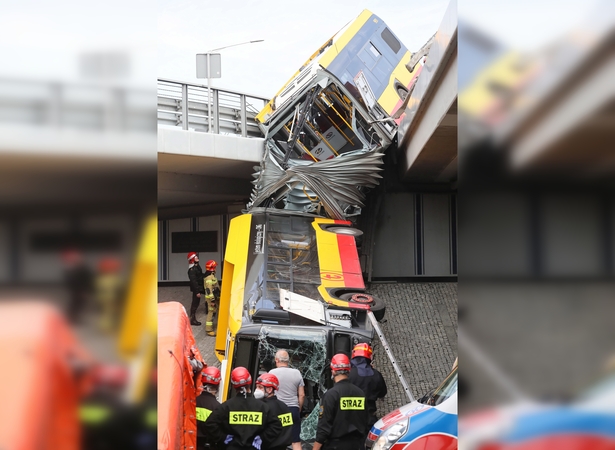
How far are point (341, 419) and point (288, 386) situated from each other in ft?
3.85

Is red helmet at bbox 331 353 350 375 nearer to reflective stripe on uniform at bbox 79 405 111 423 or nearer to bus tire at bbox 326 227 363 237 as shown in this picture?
bus tire at bbox 326 227 363 237

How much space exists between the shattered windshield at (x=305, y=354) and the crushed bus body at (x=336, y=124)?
390 cm

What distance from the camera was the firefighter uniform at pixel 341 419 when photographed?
5902mm

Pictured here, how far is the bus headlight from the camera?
17.1 ft

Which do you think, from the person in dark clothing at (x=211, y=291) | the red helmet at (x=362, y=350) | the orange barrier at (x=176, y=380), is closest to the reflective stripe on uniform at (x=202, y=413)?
the orange barrier at (x=176, y=380)

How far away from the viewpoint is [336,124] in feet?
42.6

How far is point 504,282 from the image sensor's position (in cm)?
139

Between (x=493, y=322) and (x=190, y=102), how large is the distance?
13826mm

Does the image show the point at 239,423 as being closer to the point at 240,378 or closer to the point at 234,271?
the point at 240,378

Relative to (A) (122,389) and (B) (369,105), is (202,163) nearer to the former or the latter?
(B) (369,105)

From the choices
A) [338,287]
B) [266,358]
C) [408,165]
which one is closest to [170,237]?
[408,165]

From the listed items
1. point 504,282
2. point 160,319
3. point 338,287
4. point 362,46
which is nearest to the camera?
point 504,282

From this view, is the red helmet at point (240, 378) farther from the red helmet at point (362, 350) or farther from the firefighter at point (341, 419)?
the red helmet at point (362, 350)

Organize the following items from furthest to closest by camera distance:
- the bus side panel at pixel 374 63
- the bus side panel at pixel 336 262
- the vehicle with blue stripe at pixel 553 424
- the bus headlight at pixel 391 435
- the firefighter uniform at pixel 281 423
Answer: the bus side panel at pixel 374 63 → the bus side panel at pixel 336 262 → the firefighter uniform at pixel 281 423 → the bus headlight at pixel 391 435 → the vehicle with blue stripe at pixel 553 424
